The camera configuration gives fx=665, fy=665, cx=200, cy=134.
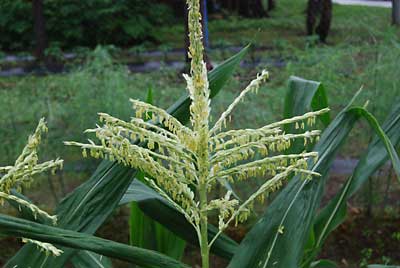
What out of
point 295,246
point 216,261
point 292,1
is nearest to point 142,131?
point 295,246

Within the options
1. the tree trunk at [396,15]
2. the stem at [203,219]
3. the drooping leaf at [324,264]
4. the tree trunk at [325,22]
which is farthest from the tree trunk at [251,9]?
the stem at [203,219]

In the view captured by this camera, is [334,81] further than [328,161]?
Yes

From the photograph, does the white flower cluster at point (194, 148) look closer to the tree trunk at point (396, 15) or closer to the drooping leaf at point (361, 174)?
the drooping leaf at point (361, 174)

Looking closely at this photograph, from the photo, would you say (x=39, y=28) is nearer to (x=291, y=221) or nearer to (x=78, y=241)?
(x=291, y=221)

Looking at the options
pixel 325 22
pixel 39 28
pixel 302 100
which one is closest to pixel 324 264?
pixel 302 100

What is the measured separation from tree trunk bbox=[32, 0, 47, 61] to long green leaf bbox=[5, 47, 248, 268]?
1189cm

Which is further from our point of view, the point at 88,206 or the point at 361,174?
the point at 361,174

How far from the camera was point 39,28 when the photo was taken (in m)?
13.3

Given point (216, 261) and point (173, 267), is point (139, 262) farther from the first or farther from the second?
point (216, 261)

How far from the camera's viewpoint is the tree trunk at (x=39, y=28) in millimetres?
13062

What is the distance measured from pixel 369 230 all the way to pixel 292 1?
19.0m

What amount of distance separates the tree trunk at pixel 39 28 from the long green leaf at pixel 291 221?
39.1 ft

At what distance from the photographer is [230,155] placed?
1.32 meters

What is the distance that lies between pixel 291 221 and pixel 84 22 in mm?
13881
